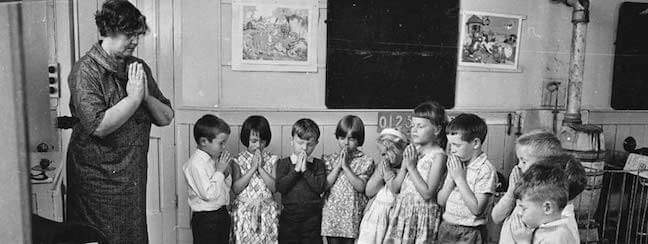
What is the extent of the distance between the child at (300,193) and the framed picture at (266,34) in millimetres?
249

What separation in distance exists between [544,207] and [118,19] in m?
0.87

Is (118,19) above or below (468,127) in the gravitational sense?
above

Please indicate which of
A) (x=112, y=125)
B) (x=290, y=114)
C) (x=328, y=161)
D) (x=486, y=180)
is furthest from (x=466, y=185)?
(x=112, y=125)

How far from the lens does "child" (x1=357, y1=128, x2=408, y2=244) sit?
4.70ft

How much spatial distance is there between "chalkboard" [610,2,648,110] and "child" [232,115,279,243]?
1005 millimetres

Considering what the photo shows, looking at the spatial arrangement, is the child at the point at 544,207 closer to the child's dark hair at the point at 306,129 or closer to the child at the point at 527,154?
the child at the point at 527,154

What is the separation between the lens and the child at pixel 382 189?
56.4 inches

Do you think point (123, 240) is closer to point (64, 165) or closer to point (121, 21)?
point (64, 165)

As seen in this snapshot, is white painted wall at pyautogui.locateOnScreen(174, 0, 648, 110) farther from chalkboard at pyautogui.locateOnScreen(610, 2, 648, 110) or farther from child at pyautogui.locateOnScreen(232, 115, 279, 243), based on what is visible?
child at pyautogui.locateOnScreen(232, 115, 279, 243)

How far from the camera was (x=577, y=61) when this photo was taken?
149cm

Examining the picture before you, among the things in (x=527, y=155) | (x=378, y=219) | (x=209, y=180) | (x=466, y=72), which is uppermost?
(x=466, y=72)

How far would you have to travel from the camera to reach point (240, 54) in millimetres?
1295

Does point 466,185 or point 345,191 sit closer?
point 466,185

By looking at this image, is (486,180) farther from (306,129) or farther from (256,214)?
(256,214)
